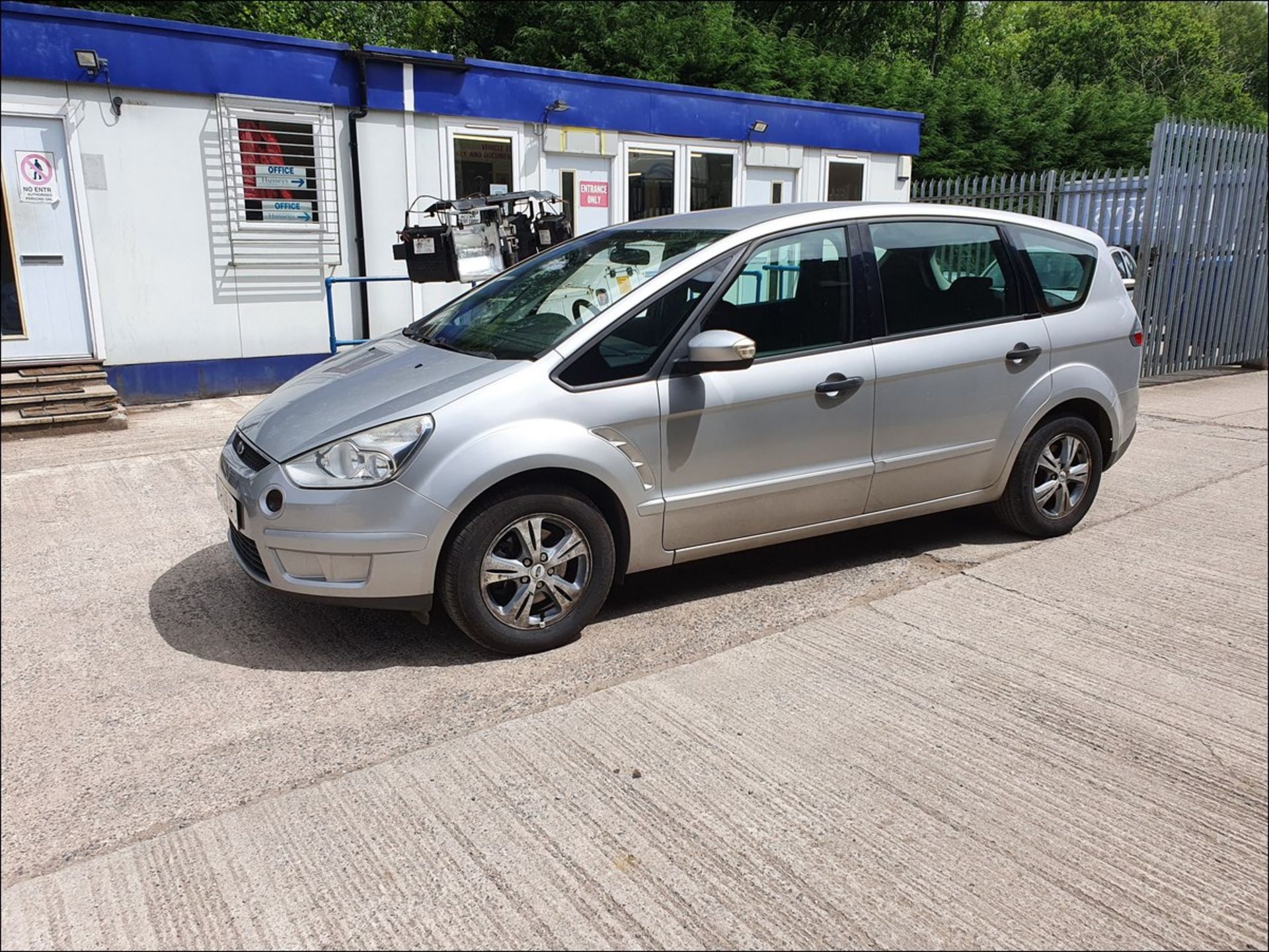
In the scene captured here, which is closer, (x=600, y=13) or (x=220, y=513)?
(x=220, y=513)

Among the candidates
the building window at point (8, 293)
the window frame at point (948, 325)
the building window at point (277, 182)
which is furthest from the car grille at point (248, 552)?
the building window at point (277, 182)

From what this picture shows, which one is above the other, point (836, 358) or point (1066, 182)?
point (1066, 182)

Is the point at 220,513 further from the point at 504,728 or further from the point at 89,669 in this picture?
the point at 504,728

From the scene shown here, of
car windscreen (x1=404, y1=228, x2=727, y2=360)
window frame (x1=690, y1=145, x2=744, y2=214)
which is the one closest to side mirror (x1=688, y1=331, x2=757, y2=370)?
car windscreen (x1=404, y1=228, x2=727, y2=360)

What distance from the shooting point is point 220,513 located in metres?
5.55

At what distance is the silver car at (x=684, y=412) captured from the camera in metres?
3.53

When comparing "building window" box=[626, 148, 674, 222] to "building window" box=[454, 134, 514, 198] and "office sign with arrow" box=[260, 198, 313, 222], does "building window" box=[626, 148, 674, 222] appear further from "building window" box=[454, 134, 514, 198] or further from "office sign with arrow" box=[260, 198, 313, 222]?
"office sign with arrow" box=[260, 198, 313, 222]

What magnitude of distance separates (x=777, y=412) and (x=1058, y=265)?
197cm

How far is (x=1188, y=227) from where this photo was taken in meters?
10.3

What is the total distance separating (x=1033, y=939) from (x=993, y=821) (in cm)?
46

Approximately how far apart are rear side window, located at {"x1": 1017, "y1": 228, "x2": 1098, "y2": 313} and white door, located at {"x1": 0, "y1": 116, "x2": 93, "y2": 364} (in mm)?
4204

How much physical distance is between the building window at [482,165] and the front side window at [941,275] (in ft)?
21.1

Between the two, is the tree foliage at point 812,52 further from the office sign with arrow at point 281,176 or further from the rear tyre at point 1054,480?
the rear tyre at point 1054,480

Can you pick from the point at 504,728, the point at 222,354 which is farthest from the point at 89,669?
the point at 222,354
